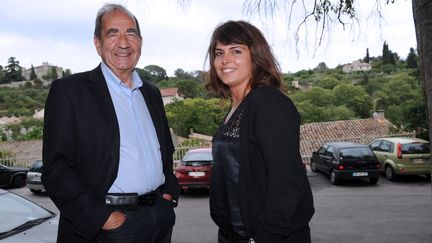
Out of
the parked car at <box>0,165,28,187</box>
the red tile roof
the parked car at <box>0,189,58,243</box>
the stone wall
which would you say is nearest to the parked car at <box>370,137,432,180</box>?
the parked car at <box>0,189,58,243</box>

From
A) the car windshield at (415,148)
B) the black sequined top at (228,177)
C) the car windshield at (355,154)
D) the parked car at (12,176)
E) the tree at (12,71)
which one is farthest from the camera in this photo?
the tree at (12,71)

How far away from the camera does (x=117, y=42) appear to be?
251 centimetres

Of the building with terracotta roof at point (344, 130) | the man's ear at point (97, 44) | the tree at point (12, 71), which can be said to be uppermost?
the tree at point (12, 71)

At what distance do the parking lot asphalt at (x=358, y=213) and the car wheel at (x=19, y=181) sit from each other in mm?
3048

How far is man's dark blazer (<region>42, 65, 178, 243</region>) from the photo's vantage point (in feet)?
6.96

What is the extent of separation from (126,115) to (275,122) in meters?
1.01

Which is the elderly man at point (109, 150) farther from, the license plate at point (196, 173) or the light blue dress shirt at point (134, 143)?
the license plate at point (196, 173)

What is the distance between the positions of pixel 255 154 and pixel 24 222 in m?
3.78

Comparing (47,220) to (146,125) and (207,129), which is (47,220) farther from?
(207,129)

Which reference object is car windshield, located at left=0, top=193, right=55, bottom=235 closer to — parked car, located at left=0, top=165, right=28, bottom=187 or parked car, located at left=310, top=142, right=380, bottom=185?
parked car, located at left=310, top=142, right=380, bottom=185

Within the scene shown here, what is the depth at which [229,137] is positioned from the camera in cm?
212

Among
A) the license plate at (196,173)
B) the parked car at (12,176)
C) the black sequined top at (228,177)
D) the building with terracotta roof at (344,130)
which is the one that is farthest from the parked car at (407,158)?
the building with terracotta roof at (344,130)

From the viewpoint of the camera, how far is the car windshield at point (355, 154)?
42.3ft

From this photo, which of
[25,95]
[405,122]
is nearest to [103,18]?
[405,122]
